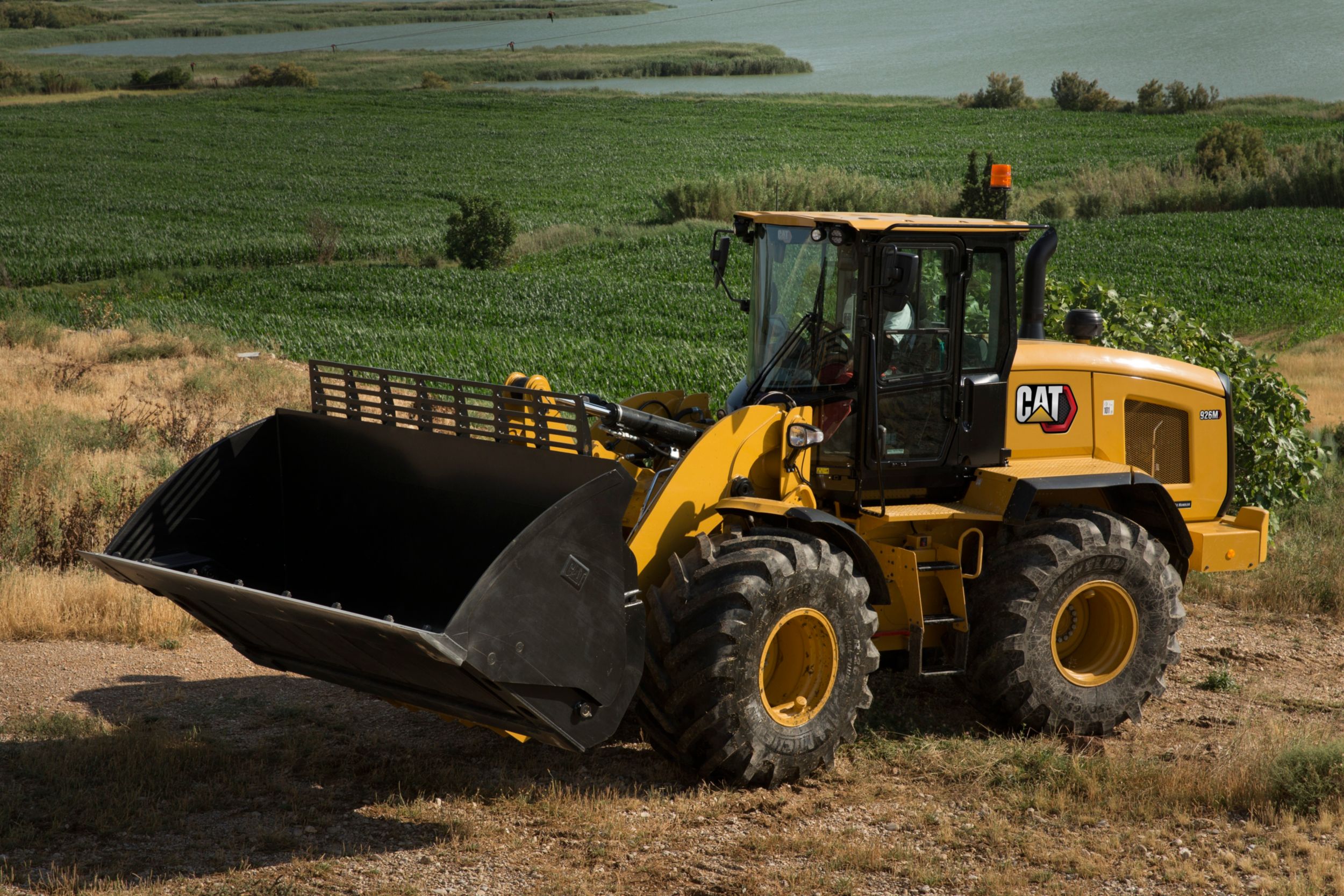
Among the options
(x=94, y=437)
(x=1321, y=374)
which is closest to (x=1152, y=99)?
(x=1321, y=374)

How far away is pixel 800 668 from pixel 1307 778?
99.0 inches

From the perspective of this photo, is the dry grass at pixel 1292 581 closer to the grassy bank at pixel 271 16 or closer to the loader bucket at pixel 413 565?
the loader bucket at pixel 413 565

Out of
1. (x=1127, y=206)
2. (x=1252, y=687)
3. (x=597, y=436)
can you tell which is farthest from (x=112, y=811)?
(x=1127, y=206)

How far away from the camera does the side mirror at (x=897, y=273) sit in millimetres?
5864

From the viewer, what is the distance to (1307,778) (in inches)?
234

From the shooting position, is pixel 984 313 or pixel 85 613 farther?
pixel 85 613

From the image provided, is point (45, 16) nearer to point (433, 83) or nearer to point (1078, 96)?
point (433, 83)

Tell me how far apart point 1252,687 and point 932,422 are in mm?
3137

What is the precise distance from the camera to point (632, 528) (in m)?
6.02

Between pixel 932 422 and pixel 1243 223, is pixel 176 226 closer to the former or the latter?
pixel 1243 223

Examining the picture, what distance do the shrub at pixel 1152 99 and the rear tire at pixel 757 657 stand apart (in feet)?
251

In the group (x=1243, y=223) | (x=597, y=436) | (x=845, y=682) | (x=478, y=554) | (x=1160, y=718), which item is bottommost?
(x=1160, y=718)

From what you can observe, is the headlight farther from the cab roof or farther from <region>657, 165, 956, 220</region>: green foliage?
<region>657, 165, 956, 220</region>: green foliage

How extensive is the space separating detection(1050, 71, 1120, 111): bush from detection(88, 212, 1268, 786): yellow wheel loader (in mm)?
78316
